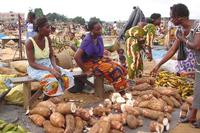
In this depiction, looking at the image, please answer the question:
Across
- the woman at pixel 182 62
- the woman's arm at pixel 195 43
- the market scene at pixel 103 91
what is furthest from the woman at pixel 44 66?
the woman's arm at pixel 195 43

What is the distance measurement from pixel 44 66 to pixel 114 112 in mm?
1266

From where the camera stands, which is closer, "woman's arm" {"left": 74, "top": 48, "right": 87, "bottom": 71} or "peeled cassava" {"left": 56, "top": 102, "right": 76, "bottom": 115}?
"peeled cassava" {"left": 56, "top": 102, "right": 76, "bottom": 115}

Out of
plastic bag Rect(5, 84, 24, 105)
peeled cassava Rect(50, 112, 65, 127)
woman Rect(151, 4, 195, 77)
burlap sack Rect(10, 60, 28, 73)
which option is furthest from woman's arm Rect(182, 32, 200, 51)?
burlap sack Rect(10, 60, 28, 73)

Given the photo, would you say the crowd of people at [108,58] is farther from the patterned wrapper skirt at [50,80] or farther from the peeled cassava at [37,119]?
the peeled cassava at [37,119]

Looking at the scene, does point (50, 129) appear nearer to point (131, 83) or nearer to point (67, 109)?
point (67, 109)

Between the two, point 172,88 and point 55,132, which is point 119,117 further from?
point 172,88

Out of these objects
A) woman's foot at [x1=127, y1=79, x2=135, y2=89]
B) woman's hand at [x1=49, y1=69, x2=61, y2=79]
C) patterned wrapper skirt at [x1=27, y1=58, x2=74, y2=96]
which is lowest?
woman's foot at [x1=127, y1=79, x2=135, y2=89]

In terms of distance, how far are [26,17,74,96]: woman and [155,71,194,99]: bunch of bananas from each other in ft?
6.33

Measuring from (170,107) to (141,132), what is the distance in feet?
3.77

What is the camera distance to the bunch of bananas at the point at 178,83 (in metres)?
6.25

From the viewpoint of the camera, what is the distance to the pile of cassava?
449 centimetres

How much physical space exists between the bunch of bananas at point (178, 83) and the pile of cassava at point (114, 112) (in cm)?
34

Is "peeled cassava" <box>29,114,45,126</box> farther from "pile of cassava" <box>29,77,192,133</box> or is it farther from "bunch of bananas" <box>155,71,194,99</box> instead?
"bunch of bananas" <box>155,71,194,99</box>

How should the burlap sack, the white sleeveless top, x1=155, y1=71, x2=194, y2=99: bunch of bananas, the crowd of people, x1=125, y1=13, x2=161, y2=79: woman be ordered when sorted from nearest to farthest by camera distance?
the crowd of people
the white sleeveless top
x1=155, y1=71, x2=194, y2=99: bunch of bananas
x1=125, y1=13, x2=161, y2=79: woman
the burlap sack
